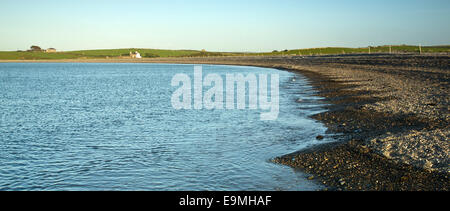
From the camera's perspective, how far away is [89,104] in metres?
35.3

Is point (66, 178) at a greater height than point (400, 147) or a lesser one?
lesser

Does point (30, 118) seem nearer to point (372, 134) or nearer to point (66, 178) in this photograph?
point (66, 178)

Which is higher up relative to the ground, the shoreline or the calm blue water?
the shoreline

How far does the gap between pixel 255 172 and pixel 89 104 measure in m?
26.7

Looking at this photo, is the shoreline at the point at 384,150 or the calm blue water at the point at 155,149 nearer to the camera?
the shoreline at the point at 384,150

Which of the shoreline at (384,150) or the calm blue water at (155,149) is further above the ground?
the shoreline at (384,150)

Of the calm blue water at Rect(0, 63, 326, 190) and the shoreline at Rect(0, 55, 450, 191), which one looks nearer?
the shoreline at Rect(0, 55, 450, 191)

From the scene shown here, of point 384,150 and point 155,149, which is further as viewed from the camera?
point 155,149

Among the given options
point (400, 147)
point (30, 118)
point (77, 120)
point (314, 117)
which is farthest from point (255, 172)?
point (30, 118)

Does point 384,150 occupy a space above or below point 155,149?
above

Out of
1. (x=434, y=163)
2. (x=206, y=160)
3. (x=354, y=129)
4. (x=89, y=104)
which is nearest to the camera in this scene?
(x=434, y=163)
